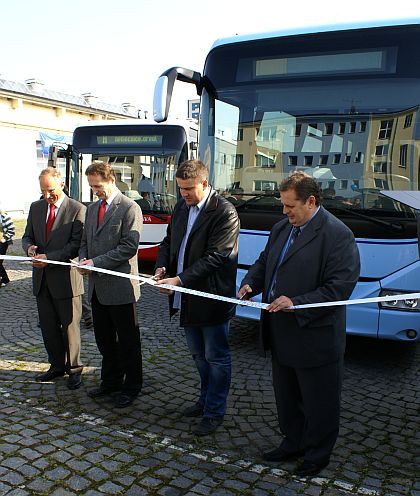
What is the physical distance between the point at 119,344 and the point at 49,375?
0.96 m

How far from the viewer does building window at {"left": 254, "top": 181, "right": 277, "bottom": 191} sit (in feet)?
17.4

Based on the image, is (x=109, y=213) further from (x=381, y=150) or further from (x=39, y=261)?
(x=381, y=150)

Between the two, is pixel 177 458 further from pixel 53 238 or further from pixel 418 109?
pixel 418 109

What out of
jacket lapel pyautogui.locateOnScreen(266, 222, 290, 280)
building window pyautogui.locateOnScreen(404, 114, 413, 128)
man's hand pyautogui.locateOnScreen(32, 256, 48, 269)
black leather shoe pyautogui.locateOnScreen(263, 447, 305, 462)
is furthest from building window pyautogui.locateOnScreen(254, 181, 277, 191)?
black leather shoe pyautogui.locateOnScreen(263, 447, 305, 462)

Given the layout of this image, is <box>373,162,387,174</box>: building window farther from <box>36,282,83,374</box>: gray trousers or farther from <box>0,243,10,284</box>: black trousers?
<box>0,243,10,284</box>: black trousers

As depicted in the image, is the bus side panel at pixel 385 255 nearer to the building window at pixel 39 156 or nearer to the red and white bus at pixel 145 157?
the red and white bus at pixel 145 157

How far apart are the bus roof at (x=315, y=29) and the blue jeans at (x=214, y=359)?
3.32 meters

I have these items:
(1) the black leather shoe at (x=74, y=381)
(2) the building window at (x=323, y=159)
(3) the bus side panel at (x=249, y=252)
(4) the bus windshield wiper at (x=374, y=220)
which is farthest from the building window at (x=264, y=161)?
(1) the black leather shoe at (x=74, y=381)

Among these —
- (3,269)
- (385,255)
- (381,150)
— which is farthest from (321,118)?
(3,269)

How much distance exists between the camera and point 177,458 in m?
3.40

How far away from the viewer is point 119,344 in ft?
14.1

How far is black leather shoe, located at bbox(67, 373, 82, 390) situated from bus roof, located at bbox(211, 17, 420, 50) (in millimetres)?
3871

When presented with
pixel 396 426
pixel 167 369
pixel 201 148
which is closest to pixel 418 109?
pixel 201 148

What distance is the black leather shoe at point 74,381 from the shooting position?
4.55 meters
